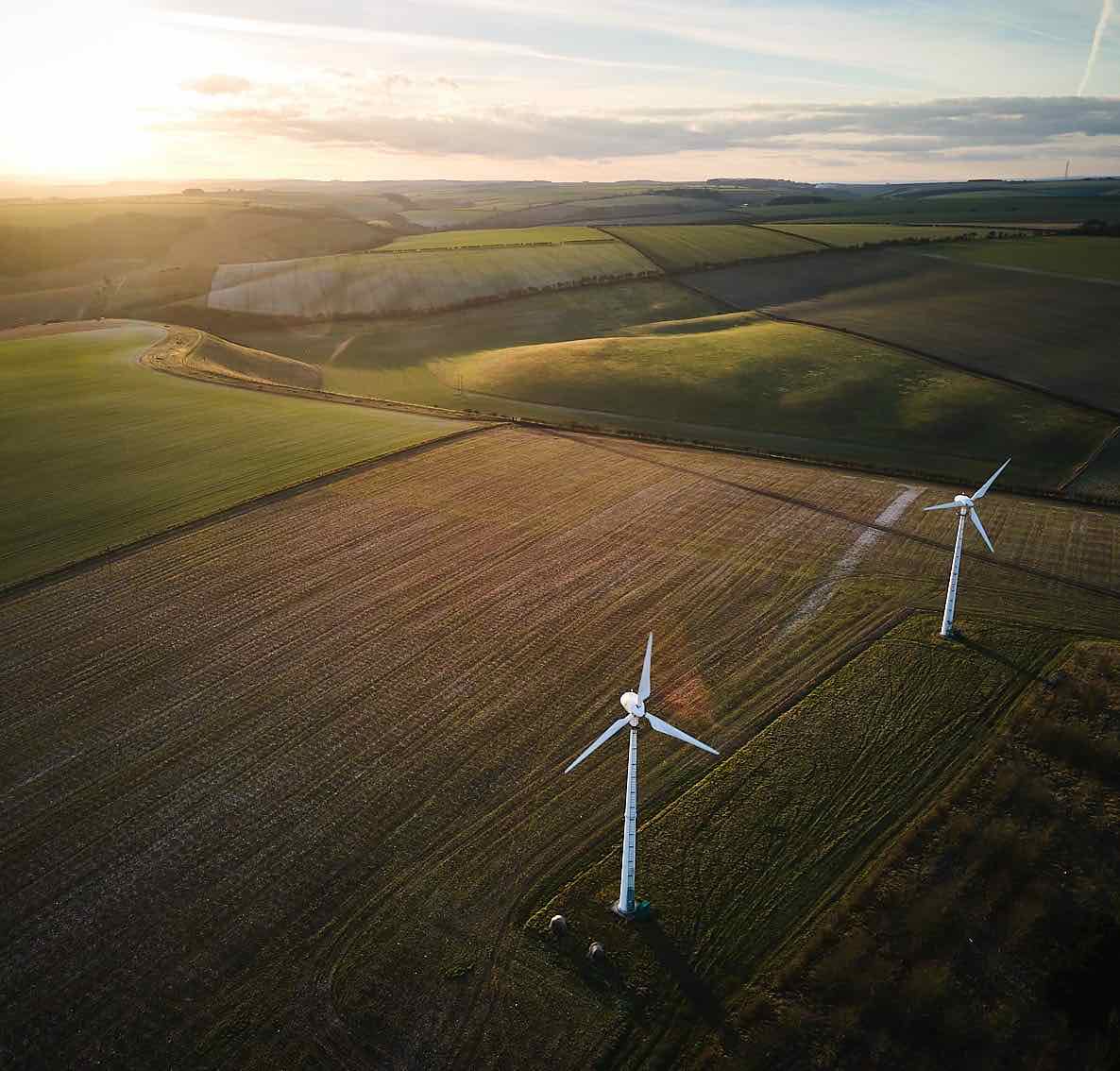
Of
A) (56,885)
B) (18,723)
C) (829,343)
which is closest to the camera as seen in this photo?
(56,885)

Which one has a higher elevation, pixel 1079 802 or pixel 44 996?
pixel 44 996

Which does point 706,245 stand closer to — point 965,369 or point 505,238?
point 505,238

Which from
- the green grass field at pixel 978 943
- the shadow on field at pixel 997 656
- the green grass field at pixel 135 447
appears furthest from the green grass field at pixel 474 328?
the green grass field at pixel 978 943

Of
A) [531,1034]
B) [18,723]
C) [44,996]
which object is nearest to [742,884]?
[531,1034]

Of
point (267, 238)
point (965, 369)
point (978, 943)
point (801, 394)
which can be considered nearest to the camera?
point (978, 943)

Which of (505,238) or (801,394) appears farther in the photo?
(505,238)

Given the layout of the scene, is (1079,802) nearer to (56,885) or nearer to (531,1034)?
(531,1034)

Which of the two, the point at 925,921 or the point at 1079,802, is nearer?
the point at 925,921

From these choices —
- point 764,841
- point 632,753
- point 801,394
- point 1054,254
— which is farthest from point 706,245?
point 632,753
